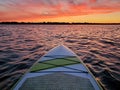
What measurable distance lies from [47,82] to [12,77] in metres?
Answer: 3.18

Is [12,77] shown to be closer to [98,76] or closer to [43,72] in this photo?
[43,72]

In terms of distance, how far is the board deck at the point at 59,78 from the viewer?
4.38 metres

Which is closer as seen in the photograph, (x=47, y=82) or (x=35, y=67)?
(x=47, y=82)

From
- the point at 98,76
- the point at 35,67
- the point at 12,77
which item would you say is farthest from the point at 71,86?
the point at 12,77

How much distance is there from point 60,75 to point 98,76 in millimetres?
2991

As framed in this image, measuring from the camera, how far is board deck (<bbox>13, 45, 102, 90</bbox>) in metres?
4.38

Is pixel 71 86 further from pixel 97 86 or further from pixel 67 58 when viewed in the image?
pixel 67 58

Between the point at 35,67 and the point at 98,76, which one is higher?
the point at 35,67

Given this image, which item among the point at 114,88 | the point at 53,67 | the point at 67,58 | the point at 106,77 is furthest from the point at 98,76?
the point at 53,67

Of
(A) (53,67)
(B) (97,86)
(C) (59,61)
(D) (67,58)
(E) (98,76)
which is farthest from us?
(E) (98,76)

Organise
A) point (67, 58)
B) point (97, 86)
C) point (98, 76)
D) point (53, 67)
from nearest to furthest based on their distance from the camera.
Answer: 1. point (97, 86)
2. point (53, 67)
3. point (67, 58)
4. point (98, 76)

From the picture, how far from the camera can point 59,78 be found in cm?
493

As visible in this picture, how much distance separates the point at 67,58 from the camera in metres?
6.90

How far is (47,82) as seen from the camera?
4.68 metres
